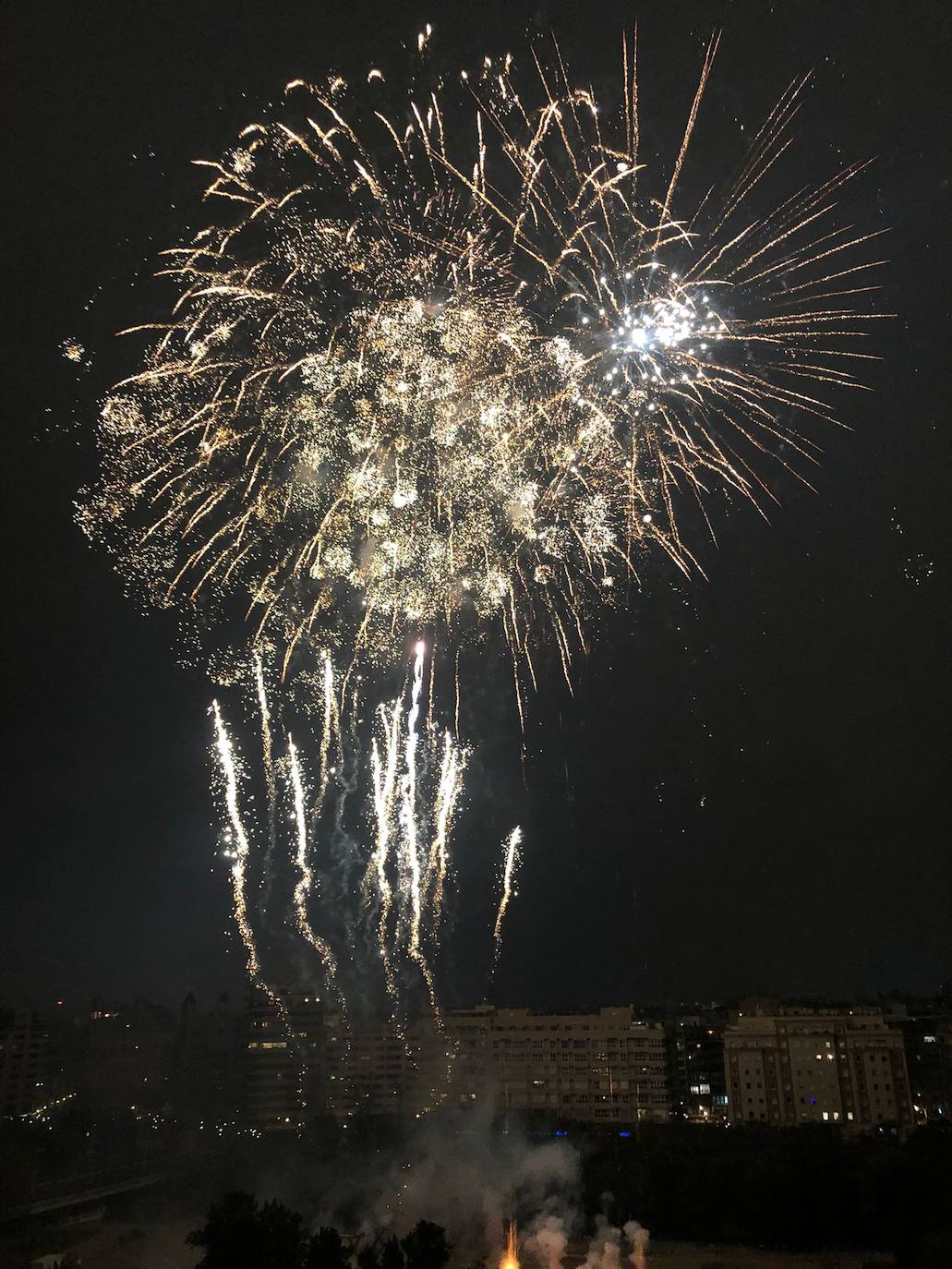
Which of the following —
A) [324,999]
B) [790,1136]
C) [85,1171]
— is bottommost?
[85,1171]

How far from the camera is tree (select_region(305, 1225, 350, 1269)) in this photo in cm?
1389

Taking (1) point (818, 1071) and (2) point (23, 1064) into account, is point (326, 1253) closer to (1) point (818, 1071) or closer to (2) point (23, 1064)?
(1) point (818, 1071)

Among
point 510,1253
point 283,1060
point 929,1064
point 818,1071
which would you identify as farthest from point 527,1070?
point 510,1253

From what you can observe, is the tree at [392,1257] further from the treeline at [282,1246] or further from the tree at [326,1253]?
the tree at [326,1253]

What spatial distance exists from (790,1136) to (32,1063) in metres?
34.6

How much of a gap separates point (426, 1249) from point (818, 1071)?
2713 cm

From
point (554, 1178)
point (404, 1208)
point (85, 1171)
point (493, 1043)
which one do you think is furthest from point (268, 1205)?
point (493, 1043)

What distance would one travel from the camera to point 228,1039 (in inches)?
1804

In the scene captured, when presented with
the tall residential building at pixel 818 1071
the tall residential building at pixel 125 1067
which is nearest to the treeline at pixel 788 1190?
the tall residential building at pixel 818 1071

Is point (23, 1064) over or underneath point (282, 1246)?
over

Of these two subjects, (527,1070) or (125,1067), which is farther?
(125,1067)

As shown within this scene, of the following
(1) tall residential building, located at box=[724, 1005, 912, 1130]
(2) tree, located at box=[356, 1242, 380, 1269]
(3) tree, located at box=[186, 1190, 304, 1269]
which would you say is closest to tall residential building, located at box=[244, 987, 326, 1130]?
(1) tall residential building, located at box=[724, 1005, 912, 1130]

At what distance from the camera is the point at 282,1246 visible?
47.5ft

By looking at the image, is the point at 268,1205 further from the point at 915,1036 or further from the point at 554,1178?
the point at 915,1036
